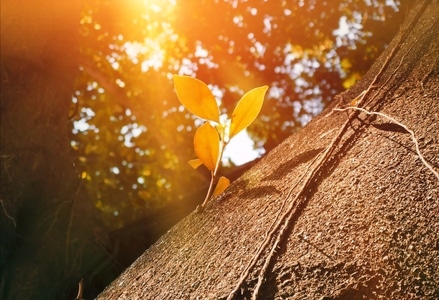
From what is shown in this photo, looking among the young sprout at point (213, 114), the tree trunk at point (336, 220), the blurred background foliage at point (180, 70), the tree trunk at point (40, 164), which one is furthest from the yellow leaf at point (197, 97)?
the blurred background foliage at point (180, 70)

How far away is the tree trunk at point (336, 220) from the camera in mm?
744

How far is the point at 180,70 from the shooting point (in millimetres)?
5875

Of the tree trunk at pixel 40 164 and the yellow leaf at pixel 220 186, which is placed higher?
the tree trunk at pixel 40 164

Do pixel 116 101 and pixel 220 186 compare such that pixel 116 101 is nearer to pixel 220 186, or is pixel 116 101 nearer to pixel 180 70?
pixel 180 70

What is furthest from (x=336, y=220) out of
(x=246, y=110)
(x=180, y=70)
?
(x=180, y=70)

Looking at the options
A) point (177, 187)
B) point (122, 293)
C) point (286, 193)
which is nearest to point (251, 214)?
point (286, 193)

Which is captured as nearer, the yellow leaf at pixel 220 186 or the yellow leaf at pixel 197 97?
the yellow leaf at pixel 197 97

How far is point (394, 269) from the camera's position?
2.37ft

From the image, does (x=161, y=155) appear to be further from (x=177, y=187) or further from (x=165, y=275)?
(x=165, y=275)

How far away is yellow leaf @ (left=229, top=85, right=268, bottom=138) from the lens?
1.20m

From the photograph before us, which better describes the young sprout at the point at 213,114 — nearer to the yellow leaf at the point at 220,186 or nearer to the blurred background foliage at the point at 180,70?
A: the yellow leaf at the point at 220,186

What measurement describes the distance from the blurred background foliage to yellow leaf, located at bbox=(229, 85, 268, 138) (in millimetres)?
3570

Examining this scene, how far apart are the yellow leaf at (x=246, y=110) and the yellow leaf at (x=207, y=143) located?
46mm

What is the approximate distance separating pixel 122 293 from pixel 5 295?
1321 mm
